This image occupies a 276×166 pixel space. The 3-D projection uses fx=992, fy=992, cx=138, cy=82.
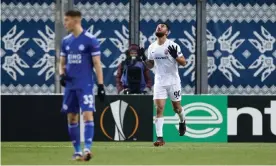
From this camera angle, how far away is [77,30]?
520 inches

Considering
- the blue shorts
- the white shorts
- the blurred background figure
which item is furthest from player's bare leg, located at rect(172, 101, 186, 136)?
the blue shorts

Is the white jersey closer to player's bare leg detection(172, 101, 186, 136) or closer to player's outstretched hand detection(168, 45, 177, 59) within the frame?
player's outstretched hand detection(168, 45, 177, 59)

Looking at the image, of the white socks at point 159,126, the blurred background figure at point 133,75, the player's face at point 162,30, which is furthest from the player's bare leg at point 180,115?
the blurred background figure at point 133,75

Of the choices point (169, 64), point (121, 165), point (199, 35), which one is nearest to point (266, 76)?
point (199, 35)

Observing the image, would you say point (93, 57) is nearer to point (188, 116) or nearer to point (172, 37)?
point (188, 116)

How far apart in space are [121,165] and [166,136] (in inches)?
229

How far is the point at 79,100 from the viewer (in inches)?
523

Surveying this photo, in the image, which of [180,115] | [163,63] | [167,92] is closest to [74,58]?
[163,63]

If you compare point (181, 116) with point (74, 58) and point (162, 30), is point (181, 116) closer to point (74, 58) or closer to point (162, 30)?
point (162, 30)

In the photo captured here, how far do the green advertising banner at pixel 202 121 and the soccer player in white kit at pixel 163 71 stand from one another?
1456mm

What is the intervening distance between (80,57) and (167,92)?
4437 millimetres

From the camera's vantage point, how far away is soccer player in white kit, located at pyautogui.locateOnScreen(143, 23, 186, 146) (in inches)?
661

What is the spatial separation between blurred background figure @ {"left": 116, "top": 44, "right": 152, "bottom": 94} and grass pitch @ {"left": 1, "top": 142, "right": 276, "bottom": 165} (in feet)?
5.69

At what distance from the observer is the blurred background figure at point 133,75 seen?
19.8 m
